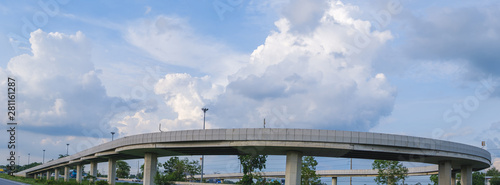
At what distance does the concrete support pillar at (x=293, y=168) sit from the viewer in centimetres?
4222

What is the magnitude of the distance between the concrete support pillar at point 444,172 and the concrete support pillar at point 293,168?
770 inches

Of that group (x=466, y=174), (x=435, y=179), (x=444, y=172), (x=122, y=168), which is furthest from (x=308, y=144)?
(x=122, y=168)

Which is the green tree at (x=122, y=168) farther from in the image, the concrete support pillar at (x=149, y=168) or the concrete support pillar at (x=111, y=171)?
the concrete support pillar at (x=149, y=168)

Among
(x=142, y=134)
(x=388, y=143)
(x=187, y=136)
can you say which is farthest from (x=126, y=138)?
(x=388, y=143)

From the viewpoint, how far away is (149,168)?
57.0 metres

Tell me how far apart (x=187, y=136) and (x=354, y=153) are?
17.8 meters

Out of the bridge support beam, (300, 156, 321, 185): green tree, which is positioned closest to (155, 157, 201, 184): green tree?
the bridge support beam

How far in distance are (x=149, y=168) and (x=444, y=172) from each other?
3638 centimetres

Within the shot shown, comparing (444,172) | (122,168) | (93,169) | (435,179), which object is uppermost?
(444,172)

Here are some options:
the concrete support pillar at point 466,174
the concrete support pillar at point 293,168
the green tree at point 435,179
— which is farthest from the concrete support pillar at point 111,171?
the green tree at point 435,179

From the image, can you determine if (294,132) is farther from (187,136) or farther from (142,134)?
(142,134)

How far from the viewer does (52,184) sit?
2965 inches

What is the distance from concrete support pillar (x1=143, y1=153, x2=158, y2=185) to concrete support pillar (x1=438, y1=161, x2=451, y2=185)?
35.4 meters

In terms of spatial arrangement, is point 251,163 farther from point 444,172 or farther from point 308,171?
point 444,172
